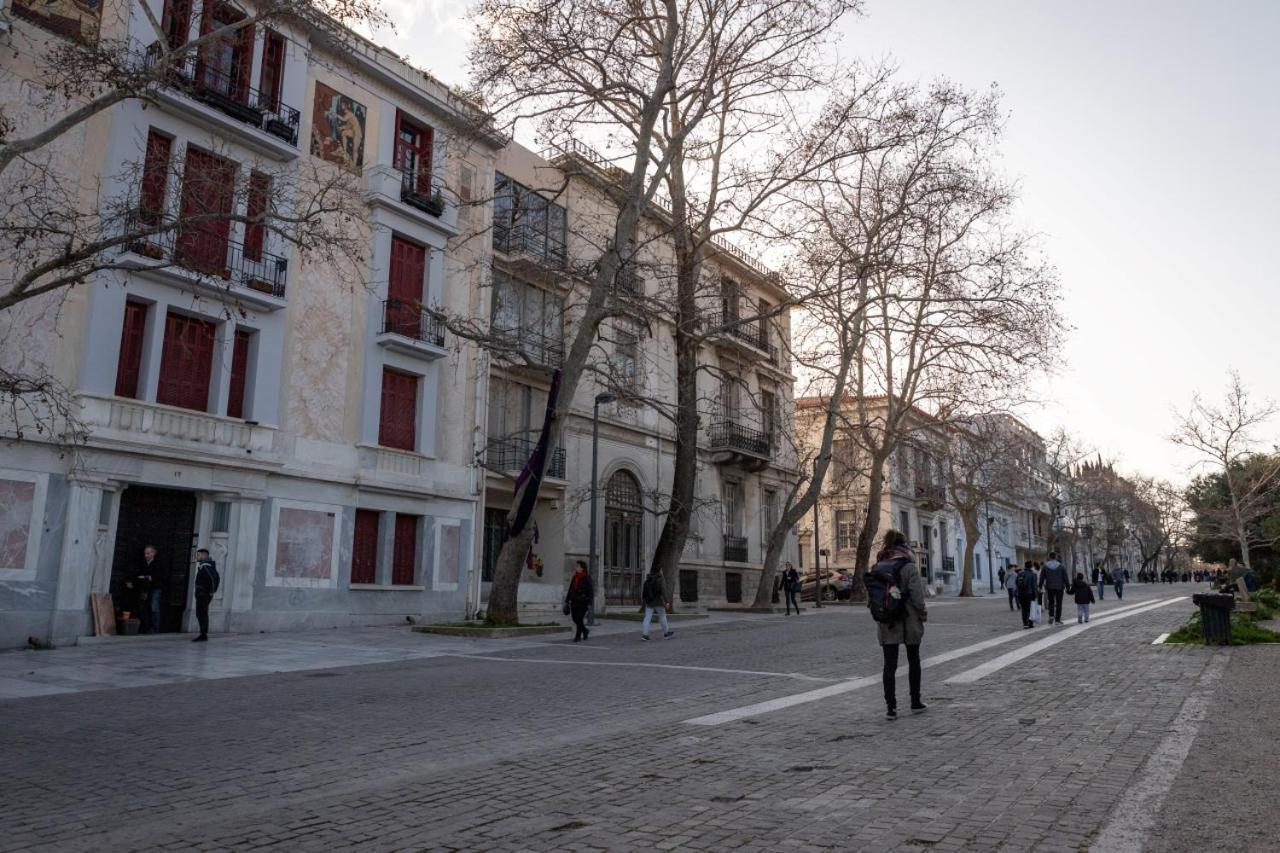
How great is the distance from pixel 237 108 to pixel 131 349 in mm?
5597

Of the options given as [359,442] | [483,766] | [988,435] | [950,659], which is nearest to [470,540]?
[359,442]

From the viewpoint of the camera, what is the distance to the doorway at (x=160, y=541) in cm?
1745

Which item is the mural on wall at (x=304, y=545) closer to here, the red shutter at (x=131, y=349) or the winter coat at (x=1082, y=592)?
the red shutter at (x=131, y=349)

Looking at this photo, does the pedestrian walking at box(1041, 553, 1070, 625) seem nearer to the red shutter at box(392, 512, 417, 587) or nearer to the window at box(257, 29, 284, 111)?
the red shutter at box(392, 512, 417, 587)

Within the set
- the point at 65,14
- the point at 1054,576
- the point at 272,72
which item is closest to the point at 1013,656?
the point at 1054,576

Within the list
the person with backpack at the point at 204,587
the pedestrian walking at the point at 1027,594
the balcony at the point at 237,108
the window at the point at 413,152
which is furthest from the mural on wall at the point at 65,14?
the pedestrian walking at the point at 1027,594

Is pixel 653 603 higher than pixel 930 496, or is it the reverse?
pixel 930 496

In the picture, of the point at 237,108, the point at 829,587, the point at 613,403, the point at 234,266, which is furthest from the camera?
the point at 829,587

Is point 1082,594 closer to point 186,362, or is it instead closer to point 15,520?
point 186,362

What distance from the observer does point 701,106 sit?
21.6 metres

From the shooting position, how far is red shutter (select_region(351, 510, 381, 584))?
851 inches

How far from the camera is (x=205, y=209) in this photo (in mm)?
10773

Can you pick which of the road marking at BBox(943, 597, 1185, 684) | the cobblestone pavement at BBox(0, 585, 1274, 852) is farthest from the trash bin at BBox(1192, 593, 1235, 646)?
the cobblestone pavement at BBox(0, 585, 1274, 852)

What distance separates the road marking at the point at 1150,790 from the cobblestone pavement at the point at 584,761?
0.07 meters
